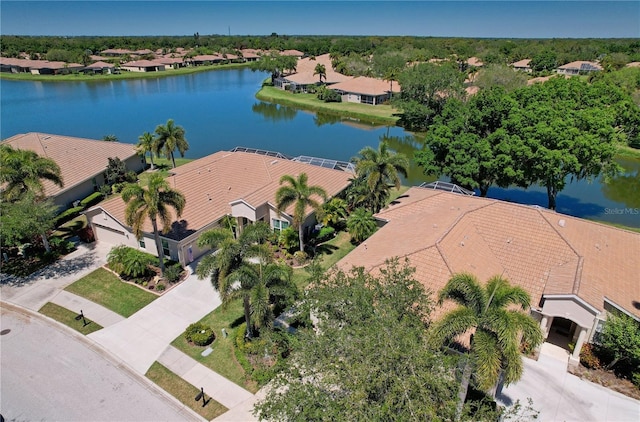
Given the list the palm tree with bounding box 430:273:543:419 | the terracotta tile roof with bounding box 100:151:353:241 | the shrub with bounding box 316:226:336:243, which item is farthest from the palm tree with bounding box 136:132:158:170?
the palm tree with bounding box 430:273:543:419

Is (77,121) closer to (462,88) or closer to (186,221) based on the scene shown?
(186,221)

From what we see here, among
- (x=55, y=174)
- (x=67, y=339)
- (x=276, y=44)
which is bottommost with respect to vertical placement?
(x=67, y=339)

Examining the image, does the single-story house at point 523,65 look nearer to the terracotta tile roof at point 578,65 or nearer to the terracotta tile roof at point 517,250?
the terracotta tile roof at point 578,65

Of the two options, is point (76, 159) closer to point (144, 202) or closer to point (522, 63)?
point (144, 202)

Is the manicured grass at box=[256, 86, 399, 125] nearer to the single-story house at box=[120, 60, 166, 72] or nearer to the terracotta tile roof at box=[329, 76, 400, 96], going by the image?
the terracotta tile roof at box=[329, 76, 400, 96]

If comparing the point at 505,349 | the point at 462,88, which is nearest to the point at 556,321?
the point at 505,349

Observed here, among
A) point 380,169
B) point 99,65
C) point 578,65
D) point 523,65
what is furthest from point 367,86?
point 99,65

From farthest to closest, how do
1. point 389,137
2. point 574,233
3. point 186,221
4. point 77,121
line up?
1. point 77,121
2. point 389,137
3. point 186,221
4. point 574,233
